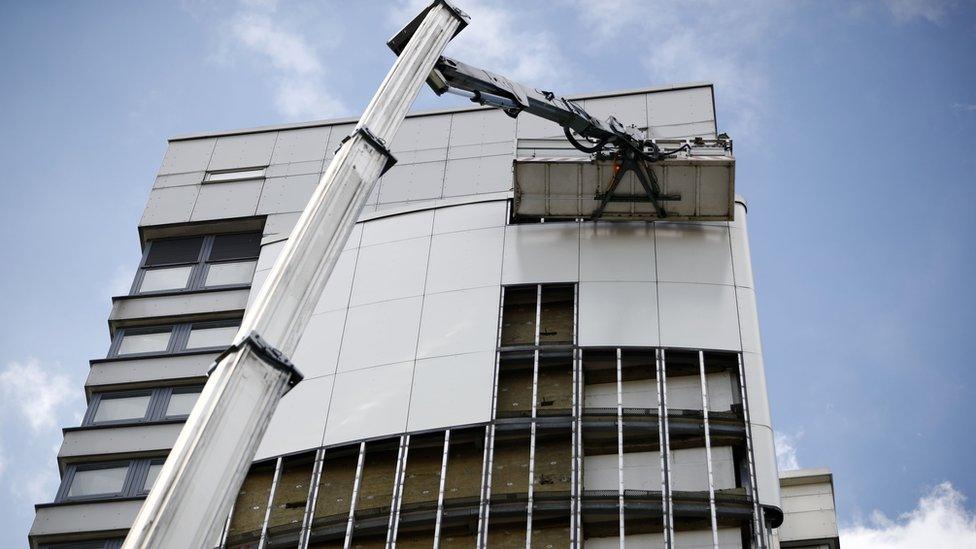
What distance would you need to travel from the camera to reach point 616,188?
3478 centimetres

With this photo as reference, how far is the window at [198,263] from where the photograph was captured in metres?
41.0

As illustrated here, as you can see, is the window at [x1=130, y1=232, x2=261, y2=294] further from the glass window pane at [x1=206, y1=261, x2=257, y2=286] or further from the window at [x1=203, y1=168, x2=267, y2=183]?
the window at [x1=203, y1=168, x2=267, y2=183]

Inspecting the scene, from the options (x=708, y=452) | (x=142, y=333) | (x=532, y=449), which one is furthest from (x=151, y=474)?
(x=708, y=452)

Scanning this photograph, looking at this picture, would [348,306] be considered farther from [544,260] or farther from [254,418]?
[254,418]

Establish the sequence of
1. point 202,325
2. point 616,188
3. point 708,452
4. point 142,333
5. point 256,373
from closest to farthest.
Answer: point 256,373 → point 708,452 → point 616,188 → point 202,325 → point 142,333

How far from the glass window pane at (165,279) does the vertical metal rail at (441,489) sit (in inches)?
586

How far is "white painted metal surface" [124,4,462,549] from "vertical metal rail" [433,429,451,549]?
11380mm

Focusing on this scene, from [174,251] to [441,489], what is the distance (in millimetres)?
17864

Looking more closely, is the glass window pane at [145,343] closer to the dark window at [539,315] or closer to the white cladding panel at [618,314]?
the dark window at [539,315]

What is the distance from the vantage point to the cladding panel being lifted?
34.2 meters

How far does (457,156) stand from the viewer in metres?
41.8

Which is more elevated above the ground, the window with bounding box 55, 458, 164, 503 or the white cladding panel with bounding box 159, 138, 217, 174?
the white cladding panel with bounding box 159, 138, 217, 174

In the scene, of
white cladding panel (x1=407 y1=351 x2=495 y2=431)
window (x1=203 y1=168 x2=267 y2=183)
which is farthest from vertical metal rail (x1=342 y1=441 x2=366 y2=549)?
window (x1=203 y1=168 x2=267 y2=183)

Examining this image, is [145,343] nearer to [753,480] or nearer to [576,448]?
[576,448]
